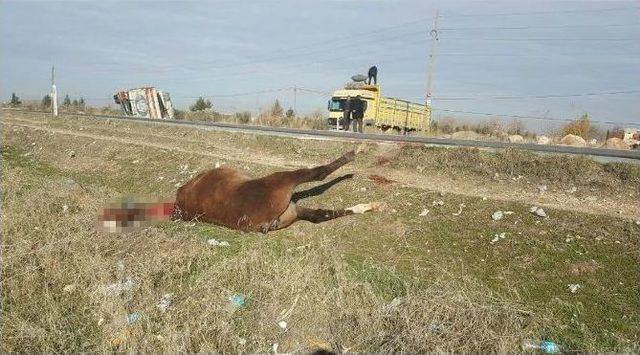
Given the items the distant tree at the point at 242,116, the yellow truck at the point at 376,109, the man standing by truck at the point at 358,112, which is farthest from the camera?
the distant tree at the point at 242,116

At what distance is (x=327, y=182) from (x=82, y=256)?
13.3 feet

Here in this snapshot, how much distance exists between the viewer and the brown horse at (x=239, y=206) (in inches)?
256

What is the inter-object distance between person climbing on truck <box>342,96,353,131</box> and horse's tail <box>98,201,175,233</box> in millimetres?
19549

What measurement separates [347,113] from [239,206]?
20.2 metres

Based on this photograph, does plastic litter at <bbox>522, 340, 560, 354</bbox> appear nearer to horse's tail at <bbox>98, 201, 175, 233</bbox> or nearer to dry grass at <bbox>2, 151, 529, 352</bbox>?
dry grass at <bbox>2, 151, 529, 352</bbox>

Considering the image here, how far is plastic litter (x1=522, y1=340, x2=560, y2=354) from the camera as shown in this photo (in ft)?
12.8

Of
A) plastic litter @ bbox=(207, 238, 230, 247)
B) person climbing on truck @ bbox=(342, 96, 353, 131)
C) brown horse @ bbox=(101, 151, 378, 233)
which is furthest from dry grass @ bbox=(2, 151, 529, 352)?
person climbing on truck @ bbox=(342, 96, 353, 131)

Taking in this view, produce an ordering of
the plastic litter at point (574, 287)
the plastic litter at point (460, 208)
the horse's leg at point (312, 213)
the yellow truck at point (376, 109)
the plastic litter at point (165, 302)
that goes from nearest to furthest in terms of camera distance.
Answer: the plastic litter at point (165, 302) → the plastic litter at point (574, 287) → the horse's leg at point (312, 213) → the plastic litter at point (460, 208) → the yellow truck at point (376, 109)

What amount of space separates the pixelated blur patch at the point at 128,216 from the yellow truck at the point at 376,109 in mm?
21055

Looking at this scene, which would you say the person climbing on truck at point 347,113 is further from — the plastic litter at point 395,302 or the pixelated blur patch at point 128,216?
the plastic litter at point 395,302

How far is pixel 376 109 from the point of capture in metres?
28.8

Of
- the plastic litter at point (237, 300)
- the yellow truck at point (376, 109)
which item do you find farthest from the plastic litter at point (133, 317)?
the yellow truck at point (376, 109)

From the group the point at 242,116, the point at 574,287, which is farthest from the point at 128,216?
the point at 242,116

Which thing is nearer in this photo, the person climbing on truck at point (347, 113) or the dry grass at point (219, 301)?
the dry grass at point (219, 301)
